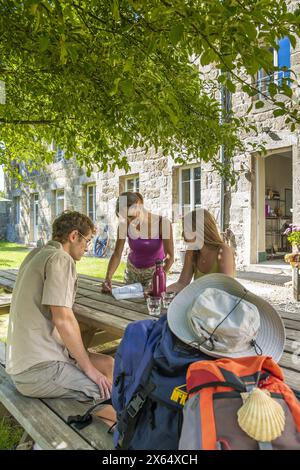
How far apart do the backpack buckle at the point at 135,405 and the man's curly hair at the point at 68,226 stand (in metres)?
1.21

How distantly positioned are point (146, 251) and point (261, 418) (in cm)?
249

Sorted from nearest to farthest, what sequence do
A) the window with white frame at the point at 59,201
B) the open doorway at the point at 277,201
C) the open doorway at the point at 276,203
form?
the open doorway at the point at 276,203
the open doorway at the point at 277,201
the window with white frame at the point at 59,201

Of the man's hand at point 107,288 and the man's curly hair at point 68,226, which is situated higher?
the man's curly hair at point 68,226

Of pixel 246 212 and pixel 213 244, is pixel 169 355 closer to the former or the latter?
pixel 213 244

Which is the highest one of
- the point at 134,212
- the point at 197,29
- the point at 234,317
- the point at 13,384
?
the point at 197,29

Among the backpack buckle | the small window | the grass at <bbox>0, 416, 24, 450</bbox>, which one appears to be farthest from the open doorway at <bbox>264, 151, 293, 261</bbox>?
the small window

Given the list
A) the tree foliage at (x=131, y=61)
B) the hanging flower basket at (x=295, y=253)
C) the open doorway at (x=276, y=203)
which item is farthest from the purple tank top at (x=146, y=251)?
the open doorway at (x=276, y=203)

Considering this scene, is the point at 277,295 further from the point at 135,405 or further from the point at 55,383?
the point at 135,405

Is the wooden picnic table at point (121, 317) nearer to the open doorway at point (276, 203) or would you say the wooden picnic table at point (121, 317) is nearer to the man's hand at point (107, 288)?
the man's hand at point (107, 288)

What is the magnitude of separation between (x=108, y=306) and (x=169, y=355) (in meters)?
1.63

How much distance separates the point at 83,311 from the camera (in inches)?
102

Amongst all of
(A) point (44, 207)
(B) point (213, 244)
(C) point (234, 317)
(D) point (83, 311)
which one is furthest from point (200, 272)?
(A) point (44, 207)

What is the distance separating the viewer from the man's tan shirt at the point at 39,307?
1.77 metres

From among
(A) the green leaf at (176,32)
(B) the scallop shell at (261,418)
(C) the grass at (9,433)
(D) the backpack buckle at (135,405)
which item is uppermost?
(A) the green leaf at (176,32)
